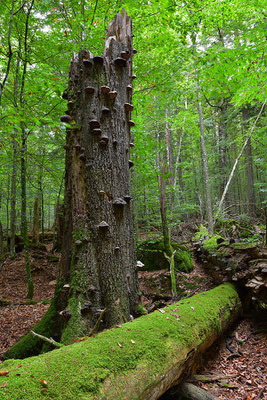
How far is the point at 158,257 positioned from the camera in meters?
8.38

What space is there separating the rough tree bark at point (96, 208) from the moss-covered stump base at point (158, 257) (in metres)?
4.66

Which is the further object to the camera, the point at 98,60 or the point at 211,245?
the point at 211,245

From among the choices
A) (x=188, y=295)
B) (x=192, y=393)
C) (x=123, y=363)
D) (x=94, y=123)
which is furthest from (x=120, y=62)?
(x=188, y=295)

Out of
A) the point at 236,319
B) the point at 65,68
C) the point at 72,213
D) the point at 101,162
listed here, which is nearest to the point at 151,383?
the point at 72,213

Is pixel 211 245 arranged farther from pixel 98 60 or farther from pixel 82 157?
pixel 98 60

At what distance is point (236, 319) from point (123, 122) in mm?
4813

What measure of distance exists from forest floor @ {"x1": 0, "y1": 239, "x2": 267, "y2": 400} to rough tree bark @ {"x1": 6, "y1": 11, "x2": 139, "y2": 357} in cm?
139

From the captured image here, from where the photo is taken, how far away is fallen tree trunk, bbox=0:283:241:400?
69.4 inches

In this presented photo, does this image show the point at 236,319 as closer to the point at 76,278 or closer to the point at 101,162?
the point at 76,278

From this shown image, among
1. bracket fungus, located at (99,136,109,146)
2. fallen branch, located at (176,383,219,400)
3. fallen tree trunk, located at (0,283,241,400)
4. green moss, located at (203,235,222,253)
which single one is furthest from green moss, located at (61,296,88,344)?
green moss, located at (203,235,222,253)

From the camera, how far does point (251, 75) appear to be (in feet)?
21.3

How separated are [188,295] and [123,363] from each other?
4.12m

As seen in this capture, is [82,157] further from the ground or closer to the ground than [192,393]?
further from the ground

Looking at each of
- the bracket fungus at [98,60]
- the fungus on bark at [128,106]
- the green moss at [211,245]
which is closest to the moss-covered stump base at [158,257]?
the green moss at [211,245]
